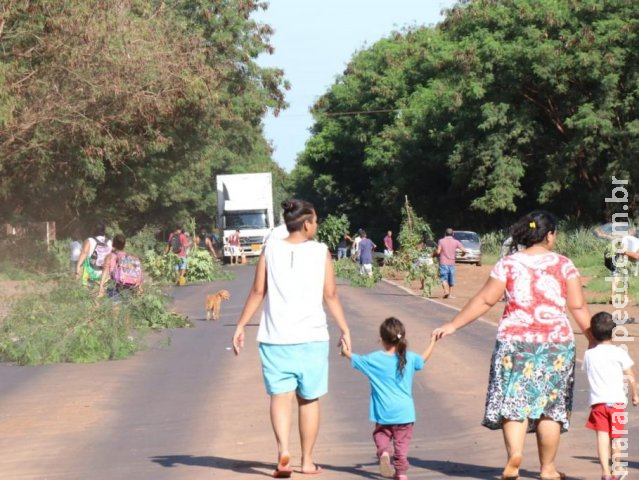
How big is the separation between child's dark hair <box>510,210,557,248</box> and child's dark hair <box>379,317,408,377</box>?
36.6 inches

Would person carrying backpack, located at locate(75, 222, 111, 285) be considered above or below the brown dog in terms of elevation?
above

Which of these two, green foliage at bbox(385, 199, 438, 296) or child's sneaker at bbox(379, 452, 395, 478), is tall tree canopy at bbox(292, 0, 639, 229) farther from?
child's sneaker at bbox(379, 452, 395, 478)

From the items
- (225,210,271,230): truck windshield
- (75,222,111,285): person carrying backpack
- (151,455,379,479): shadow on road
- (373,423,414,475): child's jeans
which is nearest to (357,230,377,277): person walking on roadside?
(75,222,111,285): person carrying backpack

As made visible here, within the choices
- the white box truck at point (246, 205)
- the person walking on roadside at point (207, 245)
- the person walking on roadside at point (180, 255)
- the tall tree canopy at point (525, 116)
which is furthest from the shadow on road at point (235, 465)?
the white box truck at point (246, 205)

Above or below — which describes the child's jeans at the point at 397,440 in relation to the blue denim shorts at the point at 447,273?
below

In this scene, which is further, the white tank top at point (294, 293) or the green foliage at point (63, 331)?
the green foliage at point (63, 331)

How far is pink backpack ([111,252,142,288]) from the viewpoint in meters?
18.1

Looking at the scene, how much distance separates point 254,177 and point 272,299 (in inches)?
2057

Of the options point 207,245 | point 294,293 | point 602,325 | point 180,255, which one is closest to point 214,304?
point 294,293

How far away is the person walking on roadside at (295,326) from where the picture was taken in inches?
325

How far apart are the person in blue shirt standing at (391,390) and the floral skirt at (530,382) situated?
599 mm

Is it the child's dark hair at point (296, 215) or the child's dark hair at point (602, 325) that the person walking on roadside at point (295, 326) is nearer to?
the child's dark hair at point (296, 215)

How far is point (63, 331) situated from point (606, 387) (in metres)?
9.93

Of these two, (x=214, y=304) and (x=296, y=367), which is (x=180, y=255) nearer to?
(x=214, y=304)
